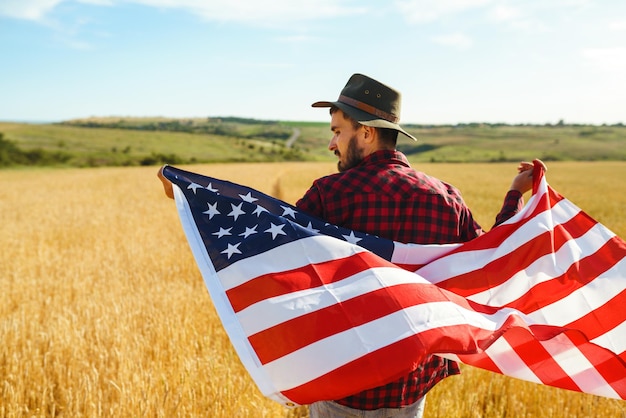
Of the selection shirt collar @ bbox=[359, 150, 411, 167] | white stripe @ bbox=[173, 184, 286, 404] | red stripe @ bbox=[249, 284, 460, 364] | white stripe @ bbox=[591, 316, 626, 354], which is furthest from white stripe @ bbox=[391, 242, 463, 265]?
white stripe @ bbox=[591, 316, 626, 354]

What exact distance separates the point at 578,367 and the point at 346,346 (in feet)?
4.55

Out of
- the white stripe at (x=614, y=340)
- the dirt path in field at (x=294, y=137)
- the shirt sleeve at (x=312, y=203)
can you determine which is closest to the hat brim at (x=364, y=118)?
the shirt sleeve at (x=312, y=203)

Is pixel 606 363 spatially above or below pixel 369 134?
below

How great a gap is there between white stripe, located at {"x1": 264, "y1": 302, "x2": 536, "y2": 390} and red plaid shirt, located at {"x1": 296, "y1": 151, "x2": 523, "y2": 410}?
0.27 m

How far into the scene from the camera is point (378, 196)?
2232mm

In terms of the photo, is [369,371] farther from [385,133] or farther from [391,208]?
[385,133]

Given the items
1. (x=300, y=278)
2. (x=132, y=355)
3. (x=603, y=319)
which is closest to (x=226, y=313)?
(x=300, y=278)

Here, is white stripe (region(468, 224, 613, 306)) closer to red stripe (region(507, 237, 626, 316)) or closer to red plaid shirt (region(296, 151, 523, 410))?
red stripe (region(507, 237, 626, 316))

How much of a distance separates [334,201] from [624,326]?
1.80 metres

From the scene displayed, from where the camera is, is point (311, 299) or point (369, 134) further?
point (369, 134)

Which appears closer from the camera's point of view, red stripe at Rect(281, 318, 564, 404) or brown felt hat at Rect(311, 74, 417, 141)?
red stripe at Rect(281, 318, 564, 404)

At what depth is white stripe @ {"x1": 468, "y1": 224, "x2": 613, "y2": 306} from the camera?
267 centimetres

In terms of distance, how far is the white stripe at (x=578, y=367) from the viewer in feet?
8.61

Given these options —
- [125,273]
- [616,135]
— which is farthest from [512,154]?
[125,273]
